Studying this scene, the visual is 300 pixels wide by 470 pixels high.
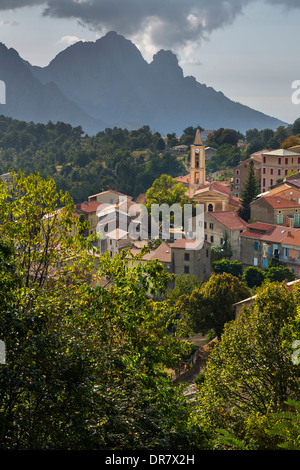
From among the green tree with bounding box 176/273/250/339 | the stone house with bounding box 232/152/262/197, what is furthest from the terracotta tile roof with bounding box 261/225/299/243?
the stone house with bounding box 232/152/262/197

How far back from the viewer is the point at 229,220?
45.8 m

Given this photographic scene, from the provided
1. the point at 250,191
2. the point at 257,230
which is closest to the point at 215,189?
the point at 250,191

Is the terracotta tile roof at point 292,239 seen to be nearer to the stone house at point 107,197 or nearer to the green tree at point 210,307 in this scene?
the green tree at point 210,307

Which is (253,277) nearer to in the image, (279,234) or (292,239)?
(292,239)

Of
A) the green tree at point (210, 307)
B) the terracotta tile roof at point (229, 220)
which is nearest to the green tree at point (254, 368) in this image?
the green tree at point (210, 307)

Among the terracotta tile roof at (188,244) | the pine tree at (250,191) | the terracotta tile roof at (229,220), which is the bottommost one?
the terracotta tile roof at (188,244)

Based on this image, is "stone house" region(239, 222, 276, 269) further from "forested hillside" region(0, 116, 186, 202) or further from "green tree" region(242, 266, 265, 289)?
"forested hillside" region(0, 116, 186, 202)

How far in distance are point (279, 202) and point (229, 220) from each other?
187 inches
